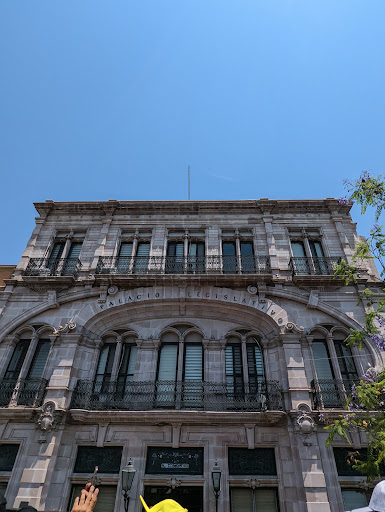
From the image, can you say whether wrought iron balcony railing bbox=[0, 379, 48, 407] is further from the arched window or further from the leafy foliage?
the leafy foliage

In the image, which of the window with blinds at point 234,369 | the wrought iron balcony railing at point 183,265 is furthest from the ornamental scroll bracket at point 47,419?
the window with blinds at point 234,369

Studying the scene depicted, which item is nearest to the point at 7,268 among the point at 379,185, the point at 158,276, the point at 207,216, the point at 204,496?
the point at 158,276

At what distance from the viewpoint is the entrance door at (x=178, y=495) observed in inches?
426

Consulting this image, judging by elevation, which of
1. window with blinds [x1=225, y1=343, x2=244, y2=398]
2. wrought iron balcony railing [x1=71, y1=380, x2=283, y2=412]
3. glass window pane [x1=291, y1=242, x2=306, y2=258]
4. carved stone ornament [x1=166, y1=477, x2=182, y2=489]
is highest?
glass window pane [x1=291, y1=242, x2=306, y2=258]

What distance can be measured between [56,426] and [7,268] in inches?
351

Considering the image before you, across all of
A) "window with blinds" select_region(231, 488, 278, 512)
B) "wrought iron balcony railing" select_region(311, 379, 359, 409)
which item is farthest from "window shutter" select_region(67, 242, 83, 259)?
"wrought iron balcony railing" select_region(311, 379, 359, 409)

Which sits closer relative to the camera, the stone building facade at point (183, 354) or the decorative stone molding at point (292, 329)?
the stone building facade at point (183, 354)

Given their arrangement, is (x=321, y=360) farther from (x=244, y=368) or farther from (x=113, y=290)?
(x=113, y=290)

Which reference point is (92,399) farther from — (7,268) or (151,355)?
(7,268)

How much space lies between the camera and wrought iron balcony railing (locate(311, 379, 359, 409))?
12.1 metres

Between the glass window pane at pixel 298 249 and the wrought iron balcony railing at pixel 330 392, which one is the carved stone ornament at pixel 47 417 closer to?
the wrought iron balcony railing at pixel 330 392

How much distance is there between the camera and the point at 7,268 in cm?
1725

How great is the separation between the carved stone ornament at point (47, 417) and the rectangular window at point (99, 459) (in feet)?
4.63

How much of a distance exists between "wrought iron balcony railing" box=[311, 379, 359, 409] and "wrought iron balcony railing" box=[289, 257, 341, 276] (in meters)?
4.79
